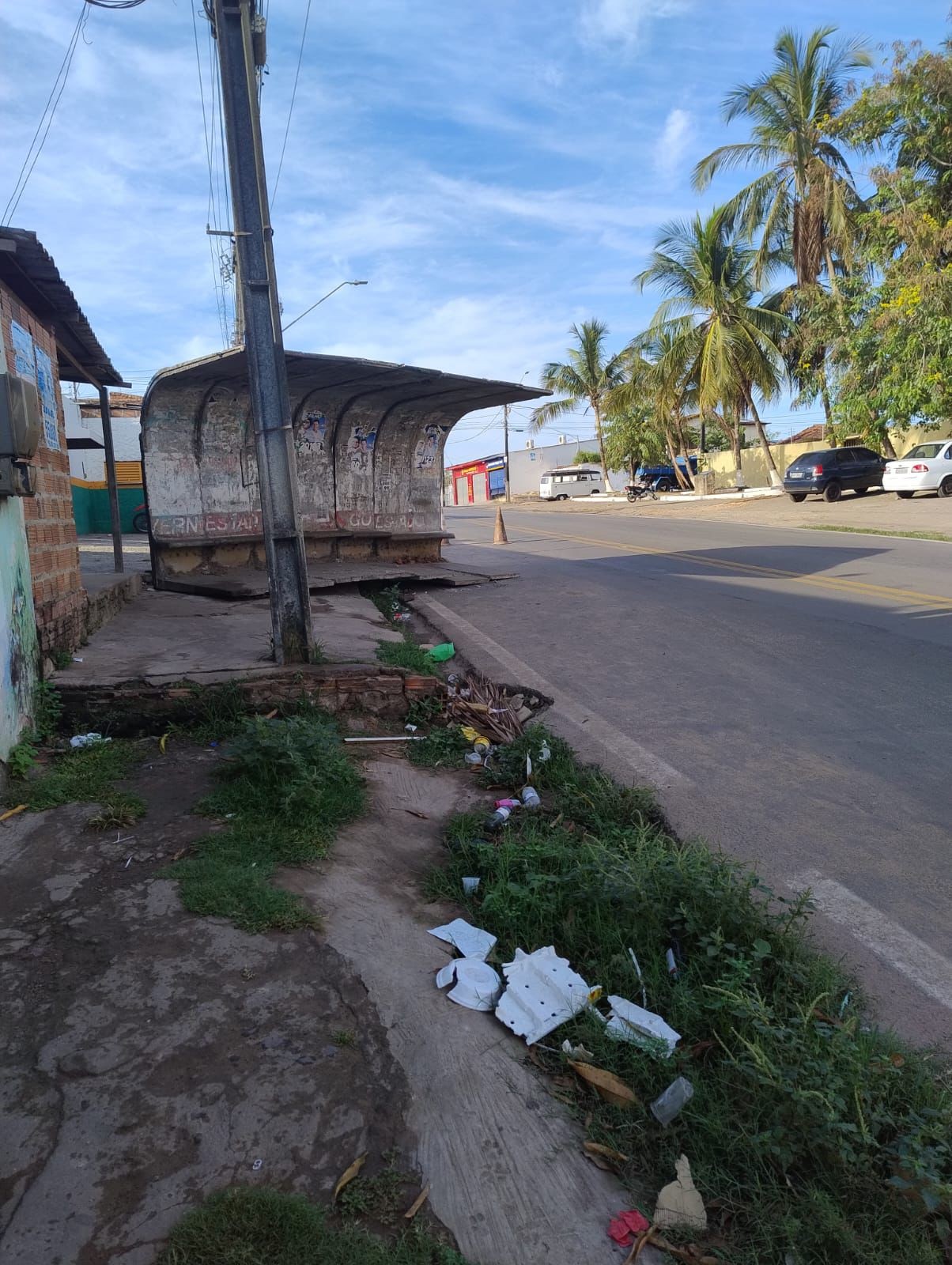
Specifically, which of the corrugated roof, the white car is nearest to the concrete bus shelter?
the corrugated roof

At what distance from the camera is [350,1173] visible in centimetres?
224

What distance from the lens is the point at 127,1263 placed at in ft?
6.46

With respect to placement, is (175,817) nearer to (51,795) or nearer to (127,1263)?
(51,795)

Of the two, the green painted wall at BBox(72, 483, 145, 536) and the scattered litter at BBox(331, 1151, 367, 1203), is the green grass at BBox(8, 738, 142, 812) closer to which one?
the scattered litter at BBox(331, 1151, 367, 1203)

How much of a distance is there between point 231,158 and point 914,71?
78.9 ft

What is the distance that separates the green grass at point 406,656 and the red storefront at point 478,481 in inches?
2600

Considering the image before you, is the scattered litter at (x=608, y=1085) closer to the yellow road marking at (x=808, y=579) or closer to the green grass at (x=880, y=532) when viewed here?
the yellow road marking at (x=808, y=579)

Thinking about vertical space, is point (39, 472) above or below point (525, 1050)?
above

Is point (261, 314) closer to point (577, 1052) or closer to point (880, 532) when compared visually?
point (577, 1052)

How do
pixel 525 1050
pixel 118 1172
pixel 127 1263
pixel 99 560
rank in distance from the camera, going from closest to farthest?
pixel 127 1263
pixel 118 1172
pixel 525 1050
pixel 99 560

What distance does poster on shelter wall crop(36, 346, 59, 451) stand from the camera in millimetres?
6832

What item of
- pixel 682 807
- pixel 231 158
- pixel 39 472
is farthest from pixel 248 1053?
pixel 231 158

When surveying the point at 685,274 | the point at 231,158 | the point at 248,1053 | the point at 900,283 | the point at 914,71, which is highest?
the point at 914,71

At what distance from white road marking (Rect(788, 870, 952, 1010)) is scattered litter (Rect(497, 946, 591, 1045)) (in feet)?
3.74
